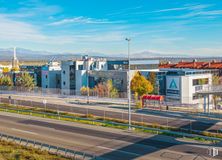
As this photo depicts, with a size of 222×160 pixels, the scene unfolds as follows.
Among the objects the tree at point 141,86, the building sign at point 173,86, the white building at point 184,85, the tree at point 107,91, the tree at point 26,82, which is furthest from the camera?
the tree at point 26,82

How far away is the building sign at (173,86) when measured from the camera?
215ft

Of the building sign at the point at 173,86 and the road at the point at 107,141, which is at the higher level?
the building sign at the point at 173,86

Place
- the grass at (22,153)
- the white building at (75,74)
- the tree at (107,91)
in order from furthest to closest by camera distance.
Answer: the white building at (75,74) < the tree at (107,91) < the grass at (22,153)

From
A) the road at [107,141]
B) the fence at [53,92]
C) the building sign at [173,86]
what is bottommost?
the road at [107,141]

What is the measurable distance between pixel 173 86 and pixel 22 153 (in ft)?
151

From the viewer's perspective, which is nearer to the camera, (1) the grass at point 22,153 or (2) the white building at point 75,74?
(1) the grass at point 22,153

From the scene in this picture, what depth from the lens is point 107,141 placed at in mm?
29062

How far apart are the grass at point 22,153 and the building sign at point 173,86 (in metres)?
43.2

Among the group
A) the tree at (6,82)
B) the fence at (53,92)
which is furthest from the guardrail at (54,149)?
the tree at (6,82)

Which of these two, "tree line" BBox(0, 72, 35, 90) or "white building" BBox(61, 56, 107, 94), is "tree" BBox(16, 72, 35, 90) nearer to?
"tree line" BBox(0, 72, 35, 90)

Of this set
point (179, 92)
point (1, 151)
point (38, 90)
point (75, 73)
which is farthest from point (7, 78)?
point (1, 151)

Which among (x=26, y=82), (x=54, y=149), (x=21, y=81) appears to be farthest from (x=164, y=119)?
(x=21, y=81)

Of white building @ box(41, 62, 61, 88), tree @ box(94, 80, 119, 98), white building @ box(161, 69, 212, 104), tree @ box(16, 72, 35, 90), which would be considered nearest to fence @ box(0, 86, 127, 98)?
tree @ box(94, 80, 119, 98)

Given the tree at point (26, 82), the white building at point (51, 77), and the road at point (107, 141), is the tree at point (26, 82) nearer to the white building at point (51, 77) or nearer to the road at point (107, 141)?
the white building at point (51, 77)
